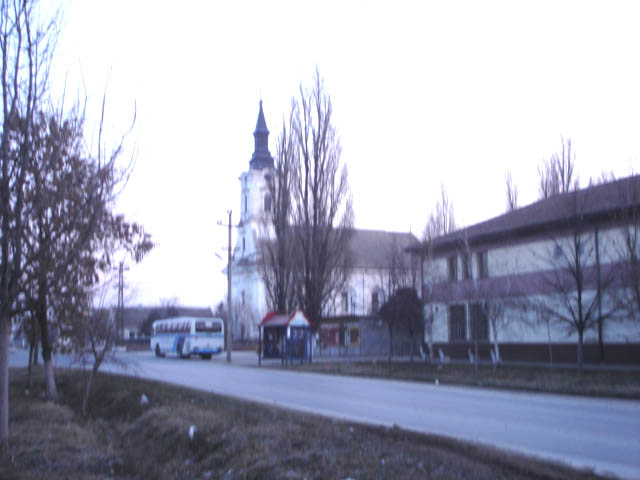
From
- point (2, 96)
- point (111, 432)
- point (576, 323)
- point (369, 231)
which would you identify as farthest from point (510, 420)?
point (369, 231)

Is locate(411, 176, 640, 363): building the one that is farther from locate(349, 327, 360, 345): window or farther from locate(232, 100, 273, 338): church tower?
locate(232, 100, 273, 338): church tower

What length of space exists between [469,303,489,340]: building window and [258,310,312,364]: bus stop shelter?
8715 millimetres

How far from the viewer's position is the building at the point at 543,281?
2559cm

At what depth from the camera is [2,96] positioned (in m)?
7.95

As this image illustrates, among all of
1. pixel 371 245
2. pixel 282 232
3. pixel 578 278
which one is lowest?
pixel 578 278

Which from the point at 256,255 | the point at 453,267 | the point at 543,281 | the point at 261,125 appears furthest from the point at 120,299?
the point at 256,255

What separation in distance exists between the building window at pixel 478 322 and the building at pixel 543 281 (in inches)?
2.0

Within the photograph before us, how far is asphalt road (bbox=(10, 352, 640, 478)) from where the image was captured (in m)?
9.80

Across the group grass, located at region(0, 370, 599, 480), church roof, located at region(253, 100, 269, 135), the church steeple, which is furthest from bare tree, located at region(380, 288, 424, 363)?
church roof, located at region(253, 100, 269, 135)

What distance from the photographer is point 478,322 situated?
3278 cm

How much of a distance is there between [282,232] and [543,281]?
649 inches

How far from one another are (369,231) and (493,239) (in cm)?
5045

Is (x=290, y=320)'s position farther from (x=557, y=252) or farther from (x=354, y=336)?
(x=557, y=252)

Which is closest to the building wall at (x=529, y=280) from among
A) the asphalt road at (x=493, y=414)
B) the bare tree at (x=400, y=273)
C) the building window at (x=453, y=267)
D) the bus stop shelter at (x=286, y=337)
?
the building window at (x=453, y=267)
